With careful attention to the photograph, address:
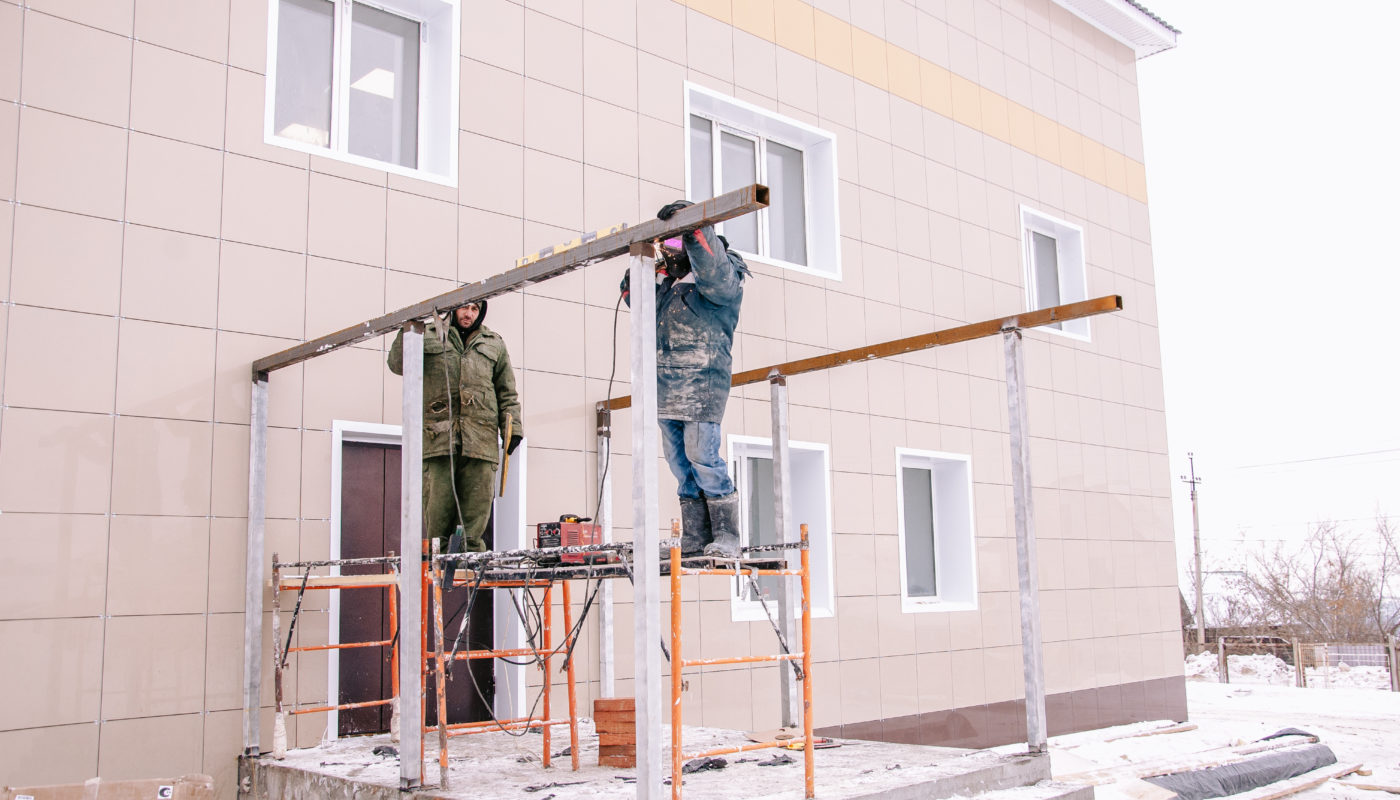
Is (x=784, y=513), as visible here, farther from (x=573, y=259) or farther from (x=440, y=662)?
(x=573, y=259)

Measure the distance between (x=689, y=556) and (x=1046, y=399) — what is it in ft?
25.3

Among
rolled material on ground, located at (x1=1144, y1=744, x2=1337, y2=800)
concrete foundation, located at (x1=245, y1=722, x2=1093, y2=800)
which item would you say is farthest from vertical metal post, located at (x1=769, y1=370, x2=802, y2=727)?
rolled material on ground, located at (x1=1144, y1=744, x2=1337, y2=800)

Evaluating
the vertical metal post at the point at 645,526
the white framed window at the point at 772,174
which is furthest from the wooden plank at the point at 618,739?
the white framed window at the point at 772,174

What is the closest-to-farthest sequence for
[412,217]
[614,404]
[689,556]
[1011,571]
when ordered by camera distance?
[689,556], [412,217], [614,404], [1011,571]

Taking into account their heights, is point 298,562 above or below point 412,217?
below

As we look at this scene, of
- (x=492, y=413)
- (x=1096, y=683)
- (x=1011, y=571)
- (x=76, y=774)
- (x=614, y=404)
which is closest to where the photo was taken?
(x=76, y=774)

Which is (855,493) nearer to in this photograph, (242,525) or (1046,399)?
(1046,399)

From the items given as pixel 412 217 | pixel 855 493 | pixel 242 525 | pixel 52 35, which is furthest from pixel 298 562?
pixel 855 493

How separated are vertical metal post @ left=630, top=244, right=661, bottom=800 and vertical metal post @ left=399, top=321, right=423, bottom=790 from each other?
119cm

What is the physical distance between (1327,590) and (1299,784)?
81.8ft

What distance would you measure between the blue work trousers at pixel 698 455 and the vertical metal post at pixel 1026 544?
1.51 m

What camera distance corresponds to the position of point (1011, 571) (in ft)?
34.2

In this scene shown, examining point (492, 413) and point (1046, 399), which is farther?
point (1046, 399)

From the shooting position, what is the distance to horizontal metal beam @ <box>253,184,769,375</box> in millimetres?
3635
